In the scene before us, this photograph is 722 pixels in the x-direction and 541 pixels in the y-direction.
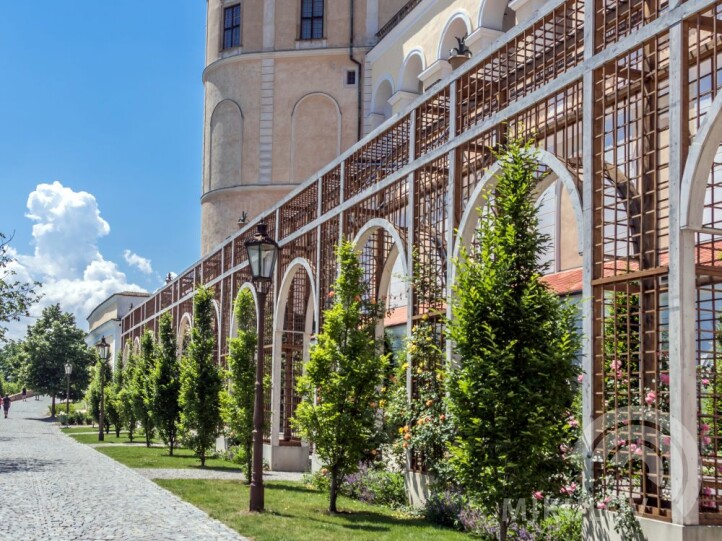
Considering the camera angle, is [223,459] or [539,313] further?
[223,459]

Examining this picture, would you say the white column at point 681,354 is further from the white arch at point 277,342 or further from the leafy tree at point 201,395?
the leafy tree at point 201,395

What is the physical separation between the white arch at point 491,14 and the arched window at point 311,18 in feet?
45.7

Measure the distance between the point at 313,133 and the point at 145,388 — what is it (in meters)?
11.9

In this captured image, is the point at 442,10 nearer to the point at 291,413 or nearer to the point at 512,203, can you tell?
the point at 291,413

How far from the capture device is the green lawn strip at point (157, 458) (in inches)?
927

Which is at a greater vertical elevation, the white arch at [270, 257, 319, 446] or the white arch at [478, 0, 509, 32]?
the white arch at [478, 0, 509, 32]

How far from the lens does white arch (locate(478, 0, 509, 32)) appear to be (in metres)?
24.5

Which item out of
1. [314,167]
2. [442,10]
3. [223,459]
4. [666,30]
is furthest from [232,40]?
[666,30]

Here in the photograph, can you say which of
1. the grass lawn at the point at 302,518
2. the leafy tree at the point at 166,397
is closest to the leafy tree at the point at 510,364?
the grass lawn at the point at 302,518

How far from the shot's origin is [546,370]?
30.9ft

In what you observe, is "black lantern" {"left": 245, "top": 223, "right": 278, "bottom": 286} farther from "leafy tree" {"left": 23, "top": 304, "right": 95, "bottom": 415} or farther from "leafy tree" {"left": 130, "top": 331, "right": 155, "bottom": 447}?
"leafy tree" {"left": 23, "top": 304, "right": 95, "bottom": 415}

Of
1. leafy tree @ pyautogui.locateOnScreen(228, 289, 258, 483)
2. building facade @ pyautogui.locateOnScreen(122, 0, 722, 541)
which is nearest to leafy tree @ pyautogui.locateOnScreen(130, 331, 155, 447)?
leafy tree @ pyautogui.locateOnScreen(228, 289, 258, 483)

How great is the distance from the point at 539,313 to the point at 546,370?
561mm

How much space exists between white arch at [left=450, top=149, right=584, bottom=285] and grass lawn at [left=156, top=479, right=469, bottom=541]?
339cm
